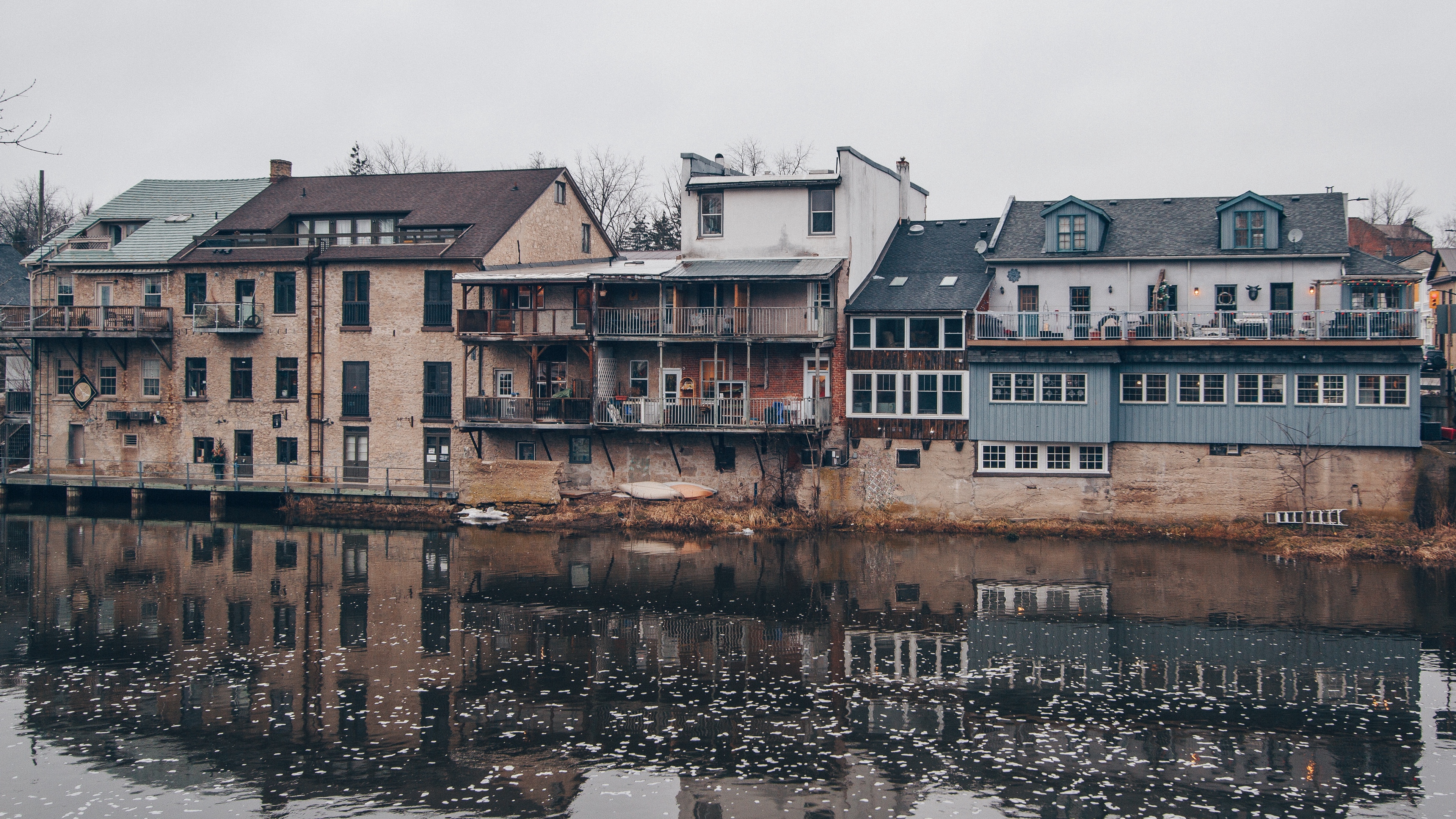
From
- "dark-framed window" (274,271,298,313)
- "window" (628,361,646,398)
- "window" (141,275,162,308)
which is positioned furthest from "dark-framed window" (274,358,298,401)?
"window" (628,361,646,398)

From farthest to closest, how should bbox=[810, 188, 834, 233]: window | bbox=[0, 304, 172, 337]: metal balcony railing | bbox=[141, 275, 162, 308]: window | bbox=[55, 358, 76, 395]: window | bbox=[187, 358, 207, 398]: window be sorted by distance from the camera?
bbox=[55, 358, 76, 395]: window → bbox=[141, 275, 162, 308]: window → bbox=[187, 358, 207, 398]: window → bbox=[0, 304, 172, 337]: metal balcony railing → bbox=[810, 188, 834, 233]: window

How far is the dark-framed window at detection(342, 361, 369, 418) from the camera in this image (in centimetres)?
4303

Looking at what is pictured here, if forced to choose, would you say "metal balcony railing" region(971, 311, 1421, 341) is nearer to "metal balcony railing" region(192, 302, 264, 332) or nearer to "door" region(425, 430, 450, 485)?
"door" region(425, 430, 450, 485)

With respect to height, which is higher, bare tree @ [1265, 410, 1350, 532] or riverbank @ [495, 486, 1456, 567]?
bare tree @ [1265, 410, 1350, 532]

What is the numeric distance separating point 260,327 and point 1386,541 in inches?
1521

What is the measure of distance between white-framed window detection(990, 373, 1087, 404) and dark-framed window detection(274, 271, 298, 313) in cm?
2621

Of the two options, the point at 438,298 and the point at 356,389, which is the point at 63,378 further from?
the point at 438,298

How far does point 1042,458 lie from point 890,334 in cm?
636

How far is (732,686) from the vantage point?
21.1m

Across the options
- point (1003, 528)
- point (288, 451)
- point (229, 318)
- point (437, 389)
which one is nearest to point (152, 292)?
point (229, 318)

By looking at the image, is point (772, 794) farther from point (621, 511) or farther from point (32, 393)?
point (32, 393)

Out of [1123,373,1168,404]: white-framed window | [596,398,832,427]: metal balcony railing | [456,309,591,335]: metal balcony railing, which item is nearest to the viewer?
[1123,373,1168,404]: white-framed window

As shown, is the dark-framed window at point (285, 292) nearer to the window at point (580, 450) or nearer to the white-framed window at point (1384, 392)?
the window at point (580, 450)

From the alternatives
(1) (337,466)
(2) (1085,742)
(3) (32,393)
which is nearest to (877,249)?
(1) (337,466)
